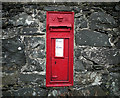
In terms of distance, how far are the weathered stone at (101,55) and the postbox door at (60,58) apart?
31cm

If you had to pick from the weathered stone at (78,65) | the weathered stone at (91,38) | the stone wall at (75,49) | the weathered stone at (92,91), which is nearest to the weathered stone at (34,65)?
the stone wall at (75,49)

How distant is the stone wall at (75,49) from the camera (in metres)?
2.26

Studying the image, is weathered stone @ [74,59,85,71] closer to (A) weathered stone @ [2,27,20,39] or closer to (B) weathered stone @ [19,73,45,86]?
(B) weathered stone @ [19,73,45,86]

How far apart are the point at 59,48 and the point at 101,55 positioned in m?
0.69

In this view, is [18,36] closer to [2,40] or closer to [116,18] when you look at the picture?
[2,40]

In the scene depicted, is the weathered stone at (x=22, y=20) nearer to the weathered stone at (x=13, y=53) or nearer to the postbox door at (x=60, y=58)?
the weathered stone at (x=13, y=53)

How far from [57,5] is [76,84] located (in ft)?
4.27

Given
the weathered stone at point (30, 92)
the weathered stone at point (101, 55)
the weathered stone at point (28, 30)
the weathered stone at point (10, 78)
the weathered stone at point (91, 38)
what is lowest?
the weathered stone at point (30, 92)

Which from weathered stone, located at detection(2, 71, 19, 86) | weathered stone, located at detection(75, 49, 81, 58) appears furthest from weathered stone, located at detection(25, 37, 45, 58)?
weathered stone, located at detection(75, 49, 81, 58)

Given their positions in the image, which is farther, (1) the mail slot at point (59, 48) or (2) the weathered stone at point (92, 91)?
(2) the weathered stone at point (92, 91)

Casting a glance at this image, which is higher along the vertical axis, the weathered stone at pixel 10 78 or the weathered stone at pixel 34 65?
the weathered stone at pixel 34 65

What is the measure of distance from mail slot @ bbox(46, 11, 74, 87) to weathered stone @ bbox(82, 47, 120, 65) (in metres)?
0.28

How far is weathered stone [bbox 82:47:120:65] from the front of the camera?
2320 mm

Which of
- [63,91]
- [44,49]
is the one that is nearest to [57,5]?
[44,49]
